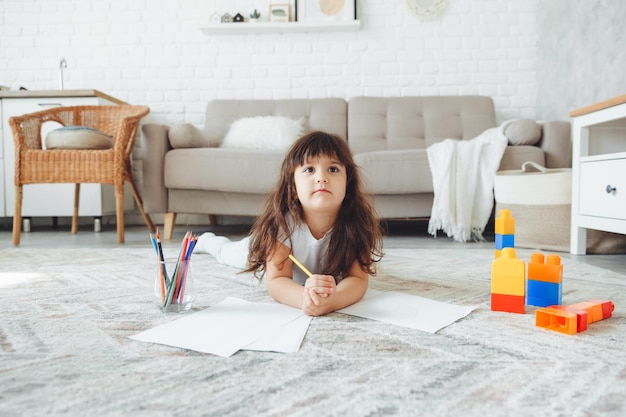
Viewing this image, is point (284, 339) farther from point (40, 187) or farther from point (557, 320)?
point (40, 187)

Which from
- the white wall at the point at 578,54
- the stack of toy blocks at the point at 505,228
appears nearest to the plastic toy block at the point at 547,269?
the stack of toy blocks at the point at 505,228

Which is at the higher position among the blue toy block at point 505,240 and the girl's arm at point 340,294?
the blue toy block at point 505,240

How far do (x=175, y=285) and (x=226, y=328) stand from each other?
198mm

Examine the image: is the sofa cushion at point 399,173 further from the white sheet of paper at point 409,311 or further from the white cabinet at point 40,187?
the white cabinet at point 40,187

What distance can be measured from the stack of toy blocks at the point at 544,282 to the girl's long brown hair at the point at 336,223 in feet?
1.25

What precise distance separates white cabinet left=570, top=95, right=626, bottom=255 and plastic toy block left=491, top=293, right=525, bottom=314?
0.97 metres

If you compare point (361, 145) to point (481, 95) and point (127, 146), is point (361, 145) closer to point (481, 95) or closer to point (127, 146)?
point (481, 95)

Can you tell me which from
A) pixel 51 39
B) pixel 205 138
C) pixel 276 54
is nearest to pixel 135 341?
pixel 205 138

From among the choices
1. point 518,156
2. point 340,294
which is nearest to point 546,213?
point 518,156

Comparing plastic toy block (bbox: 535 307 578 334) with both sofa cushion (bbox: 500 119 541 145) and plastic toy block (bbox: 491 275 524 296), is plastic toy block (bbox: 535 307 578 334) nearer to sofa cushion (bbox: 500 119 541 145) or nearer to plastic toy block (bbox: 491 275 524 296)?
plastic toy block (bbox: 491 275 524 296)

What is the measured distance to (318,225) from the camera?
1.20 metres

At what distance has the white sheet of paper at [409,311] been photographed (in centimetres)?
99

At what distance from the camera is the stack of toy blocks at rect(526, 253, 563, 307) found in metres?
1.11

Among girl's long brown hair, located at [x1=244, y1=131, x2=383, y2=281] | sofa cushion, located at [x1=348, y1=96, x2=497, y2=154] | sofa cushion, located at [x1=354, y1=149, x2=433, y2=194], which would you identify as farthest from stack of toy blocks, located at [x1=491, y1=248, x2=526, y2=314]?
sofa cushion, located at [x1=348, y1=96, x2=497, y2=154]
